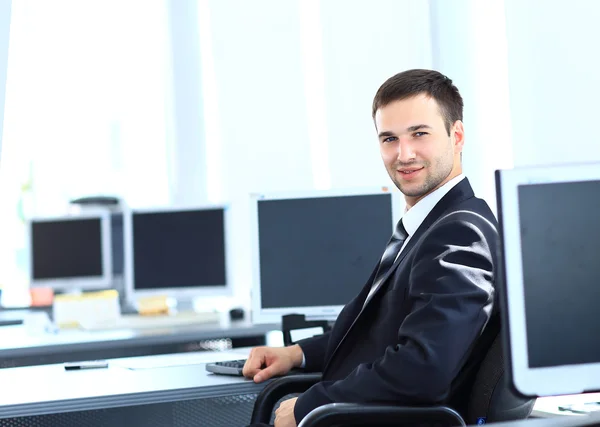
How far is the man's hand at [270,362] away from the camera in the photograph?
218cm

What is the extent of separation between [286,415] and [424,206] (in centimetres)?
61

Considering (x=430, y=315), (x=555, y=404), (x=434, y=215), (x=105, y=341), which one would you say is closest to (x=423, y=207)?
(x=434, y=215)

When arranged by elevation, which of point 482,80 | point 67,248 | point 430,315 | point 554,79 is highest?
point 482,80

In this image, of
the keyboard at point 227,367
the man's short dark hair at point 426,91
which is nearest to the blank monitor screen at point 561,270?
the man's short dark hair at point 426,91

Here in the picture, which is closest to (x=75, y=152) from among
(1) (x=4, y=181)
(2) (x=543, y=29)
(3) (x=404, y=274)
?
(1) (x=4, y=181)

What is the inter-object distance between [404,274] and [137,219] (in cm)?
245

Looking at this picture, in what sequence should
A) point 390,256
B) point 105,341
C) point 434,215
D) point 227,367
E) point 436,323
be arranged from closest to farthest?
point 436,323
point 434,215
point 390,256
point 227,367
point 105,341

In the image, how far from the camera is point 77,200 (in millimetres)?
5805

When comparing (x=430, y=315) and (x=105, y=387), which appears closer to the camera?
(x=430, y=315)

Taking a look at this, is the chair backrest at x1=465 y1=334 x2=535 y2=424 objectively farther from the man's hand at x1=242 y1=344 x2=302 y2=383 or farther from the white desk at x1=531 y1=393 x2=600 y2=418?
the man's hand at x1=242 y1=344 x2=302 y2=383

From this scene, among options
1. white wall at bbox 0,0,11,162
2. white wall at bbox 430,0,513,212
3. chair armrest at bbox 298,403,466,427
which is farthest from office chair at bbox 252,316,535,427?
white wall at bbox 0,0,11,162

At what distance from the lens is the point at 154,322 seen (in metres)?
4.03

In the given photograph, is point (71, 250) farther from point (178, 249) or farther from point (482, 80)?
point (482, 80)

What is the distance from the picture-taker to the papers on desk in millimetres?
2573
